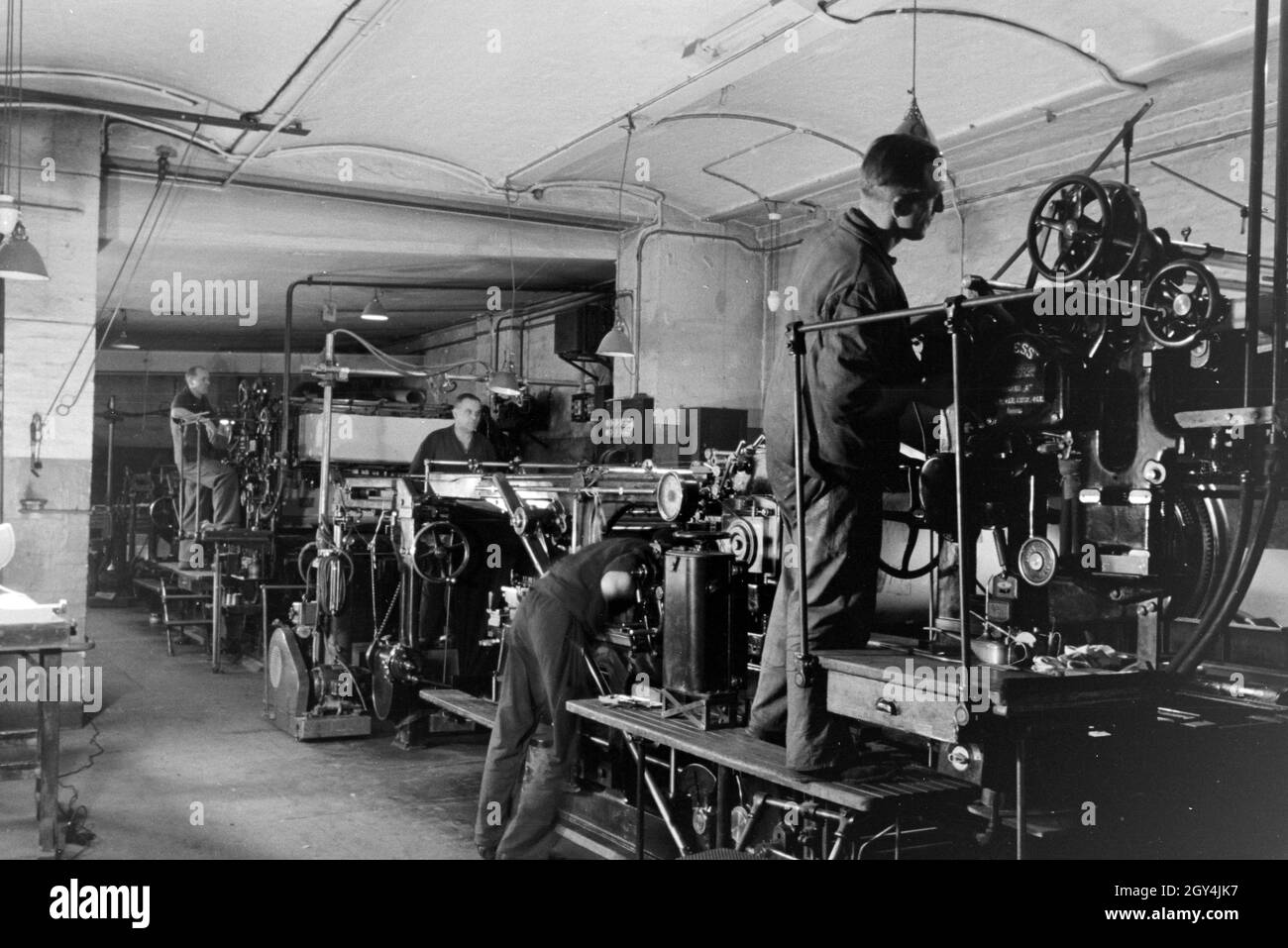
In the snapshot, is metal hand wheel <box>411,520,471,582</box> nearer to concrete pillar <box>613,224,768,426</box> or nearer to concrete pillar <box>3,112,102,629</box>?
concrete pillar <box>3,112,102,629</box>

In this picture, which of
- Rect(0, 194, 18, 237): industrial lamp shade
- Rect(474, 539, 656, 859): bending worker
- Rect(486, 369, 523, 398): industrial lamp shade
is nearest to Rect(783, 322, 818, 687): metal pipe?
Rect(474, 539, 656, 859): bending worker

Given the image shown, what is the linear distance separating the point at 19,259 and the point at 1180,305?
5612mm

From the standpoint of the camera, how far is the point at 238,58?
672 centimetres

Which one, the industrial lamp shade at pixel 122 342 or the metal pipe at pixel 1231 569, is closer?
the metal pipe at pixel 1231 569

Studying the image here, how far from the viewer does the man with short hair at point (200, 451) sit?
1048 cm

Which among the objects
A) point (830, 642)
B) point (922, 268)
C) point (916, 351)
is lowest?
point (830, 642)

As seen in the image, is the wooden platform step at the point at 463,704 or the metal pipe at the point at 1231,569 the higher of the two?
the metal pipe at the point at 1231,569

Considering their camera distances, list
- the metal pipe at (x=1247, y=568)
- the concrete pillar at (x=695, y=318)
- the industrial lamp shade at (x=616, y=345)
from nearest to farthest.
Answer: the metal pipe at (x=1247, y=568), the industrial lamp shade at (x=616, y=345), the concrete pillar at (x=695, y=318)

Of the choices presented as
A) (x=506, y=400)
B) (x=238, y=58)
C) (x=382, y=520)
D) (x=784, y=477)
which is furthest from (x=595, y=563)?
(x=506, y=400)

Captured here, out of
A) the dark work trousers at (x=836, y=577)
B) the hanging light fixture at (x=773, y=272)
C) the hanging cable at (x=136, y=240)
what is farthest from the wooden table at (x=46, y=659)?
the hanging light fixture at (x=773, y=272)

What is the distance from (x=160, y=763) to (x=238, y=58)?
13.3ft

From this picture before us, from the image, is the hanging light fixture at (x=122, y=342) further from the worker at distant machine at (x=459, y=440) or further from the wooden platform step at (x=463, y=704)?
the wooden platform step at (x=463, y=704)

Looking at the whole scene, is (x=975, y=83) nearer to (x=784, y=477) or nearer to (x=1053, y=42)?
(x=1053, y=42)

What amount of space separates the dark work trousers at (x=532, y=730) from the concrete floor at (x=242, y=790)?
326 mm
